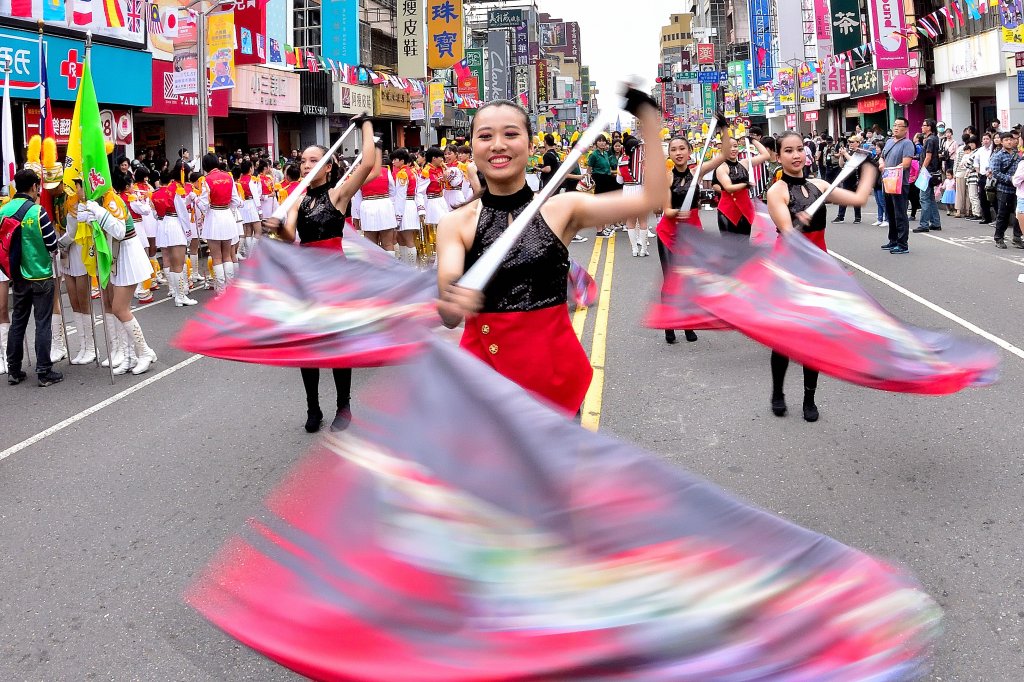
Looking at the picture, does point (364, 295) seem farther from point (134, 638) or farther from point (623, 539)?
point (623, 539)

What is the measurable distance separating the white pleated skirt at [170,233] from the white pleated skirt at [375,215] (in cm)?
261

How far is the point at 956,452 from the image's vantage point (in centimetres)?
637

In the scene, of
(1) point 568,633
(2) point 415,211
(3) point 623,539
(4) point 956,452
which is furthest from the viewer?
(2) point 415,211

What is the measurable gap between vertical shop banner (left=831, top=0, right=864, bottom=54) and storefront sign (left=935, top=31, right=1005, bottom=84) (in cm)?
620

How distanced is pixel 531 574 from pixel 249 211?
16.1m

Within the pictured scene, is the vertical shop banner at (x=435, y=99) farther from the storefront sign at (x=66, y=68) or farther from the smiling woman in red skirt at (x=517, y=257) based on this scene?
the smiling woman in red skirt at (x=517, y=257)

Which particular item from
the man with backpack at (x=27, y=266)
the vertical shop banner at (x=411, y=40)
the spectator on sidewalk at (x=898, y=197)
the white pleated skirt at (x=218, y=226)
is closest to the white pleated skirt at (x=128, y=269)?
the man with backpack at (x=27, y=266)

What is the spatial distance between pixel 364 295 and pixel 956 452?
158 inches

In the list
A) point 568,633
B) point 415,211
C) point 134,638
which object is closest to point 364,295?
point 134,638

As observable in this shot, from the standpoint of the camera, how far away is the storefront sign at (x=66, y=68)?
838 inches

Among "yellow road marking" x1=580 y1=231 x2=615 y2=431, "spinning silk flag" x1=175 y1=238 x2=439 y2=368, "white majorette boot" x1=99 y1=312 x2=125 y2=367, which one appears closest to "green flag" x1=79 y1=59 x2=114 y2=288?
"white majorette boot" x1=99 y1=312 x2=125 y2=367

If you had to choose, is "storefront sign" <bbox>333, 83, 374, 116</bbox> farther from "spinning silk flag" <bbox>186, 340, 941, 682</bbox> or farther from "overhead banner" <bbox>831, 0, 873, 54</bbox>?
"spinning silk flag" <bbox>186, 340, 941, 682</bbox>

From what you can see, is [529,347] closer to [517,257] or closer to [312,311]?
[517,257]

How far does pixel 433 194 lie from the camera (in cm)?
1822
